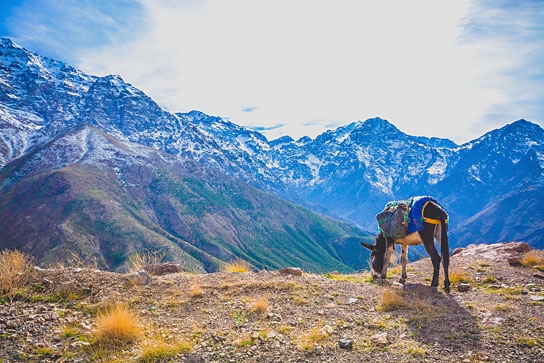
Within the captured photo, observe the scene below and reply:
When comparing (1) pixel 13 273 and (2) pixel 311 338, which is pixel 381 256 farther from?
(1) pixel 13 273

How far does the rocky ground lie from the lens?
22.7 feet

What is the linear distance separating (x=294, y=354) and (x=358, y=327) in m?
2.22

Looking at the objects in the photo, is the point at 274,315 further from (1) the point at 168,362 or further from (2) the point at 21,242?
(2) the point at 21,242

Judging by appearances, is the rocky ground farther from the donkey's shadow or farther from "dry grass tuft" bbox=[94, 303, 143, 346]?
"dry grass tuft" bbox=[94, 303, 143, 346]

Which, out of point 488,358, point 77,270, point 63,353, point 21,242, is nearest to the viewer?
point 488,358

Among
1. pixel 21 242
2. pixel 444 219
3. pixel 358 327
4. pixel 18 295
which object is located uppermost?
pixel 444 219

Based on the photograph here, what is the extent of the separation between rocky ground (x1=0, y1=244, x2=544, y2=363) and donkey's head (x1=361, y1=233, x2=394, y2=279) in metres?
1.83

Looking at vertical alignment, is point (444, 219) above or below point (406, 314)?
above

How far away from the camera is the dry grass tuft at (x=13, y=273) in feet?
30.2

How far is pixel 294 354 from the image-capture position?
7027 millimetres

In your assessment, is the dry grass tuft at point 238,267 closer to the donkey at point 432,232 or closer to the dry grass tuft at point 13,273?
the donkey at point 432,232

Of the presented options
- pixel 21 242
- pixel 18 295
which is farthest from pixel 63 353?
pixel 21 242

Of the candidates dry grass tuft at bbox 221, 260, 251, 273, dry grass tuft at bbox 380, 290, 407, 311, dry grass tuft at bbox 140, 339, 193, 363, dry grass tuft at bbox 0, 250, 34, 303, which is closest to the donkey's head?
dry grass tuft at bbox 380, 290, 407, 311

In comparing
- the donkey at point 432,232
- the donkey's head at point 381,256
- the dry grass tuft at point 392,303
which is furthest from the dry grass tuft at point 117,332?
the donkey's head at point 381,256
